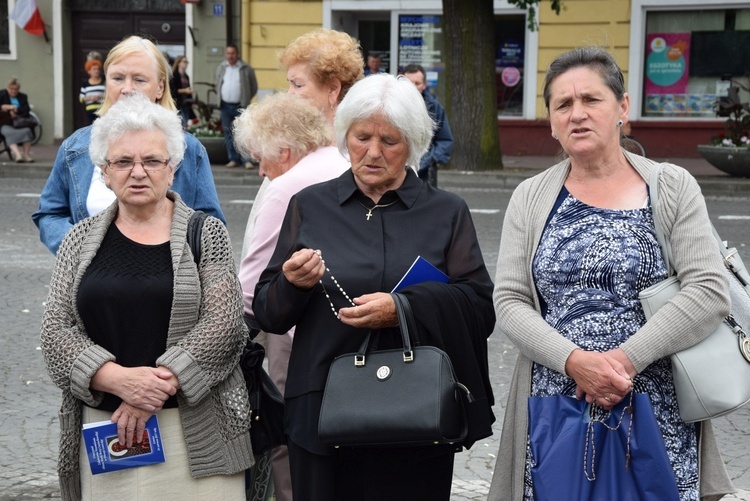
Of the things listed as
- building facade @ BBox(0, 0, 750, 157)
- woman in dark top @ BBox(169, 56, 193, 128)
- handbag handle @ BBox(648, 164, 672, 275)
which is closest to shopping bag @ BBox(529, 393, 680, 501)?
handbag handle @ BBox(648, 164, 672, 275)

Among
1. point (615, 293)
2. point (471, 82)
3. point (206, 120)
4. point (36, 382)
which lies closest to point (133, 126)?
point (615, 293)

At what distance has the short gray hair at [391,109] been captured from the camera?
11.6 feet

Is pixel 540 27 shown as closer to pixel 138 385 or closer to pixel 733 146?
pixel 733 146

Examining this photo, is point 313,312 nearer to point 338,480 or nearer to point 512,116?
point 338,480

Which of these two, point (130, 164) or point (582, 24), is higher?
point (582, 24)

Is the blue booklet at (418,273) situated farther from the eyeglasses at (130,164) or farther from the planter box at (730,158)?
the planter box at (730,158)

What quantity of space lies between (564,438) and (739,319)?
0.61 metres

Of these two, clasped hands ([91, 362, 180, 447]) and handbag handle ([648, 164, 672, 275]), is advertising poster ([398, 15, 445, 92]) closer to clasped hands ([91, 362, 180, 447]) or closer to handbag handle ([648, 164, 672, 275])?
handbag handle ([648, 164, 672, 275])

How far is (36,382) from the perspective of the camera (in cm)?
716

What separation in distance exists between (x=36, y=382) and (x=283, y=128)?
357cm

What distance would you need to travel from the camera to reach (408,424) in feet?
→ 10.7

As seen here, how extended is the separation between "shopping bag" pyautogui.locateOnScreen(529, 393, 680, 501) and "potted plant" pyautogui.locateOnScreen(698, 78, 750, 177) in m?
15.8

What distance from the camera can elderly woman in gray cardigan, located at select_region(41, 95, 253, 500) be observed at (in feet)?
11.5

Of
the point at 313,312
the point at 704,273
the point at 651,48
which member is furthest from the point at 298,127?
the point at 651,48
